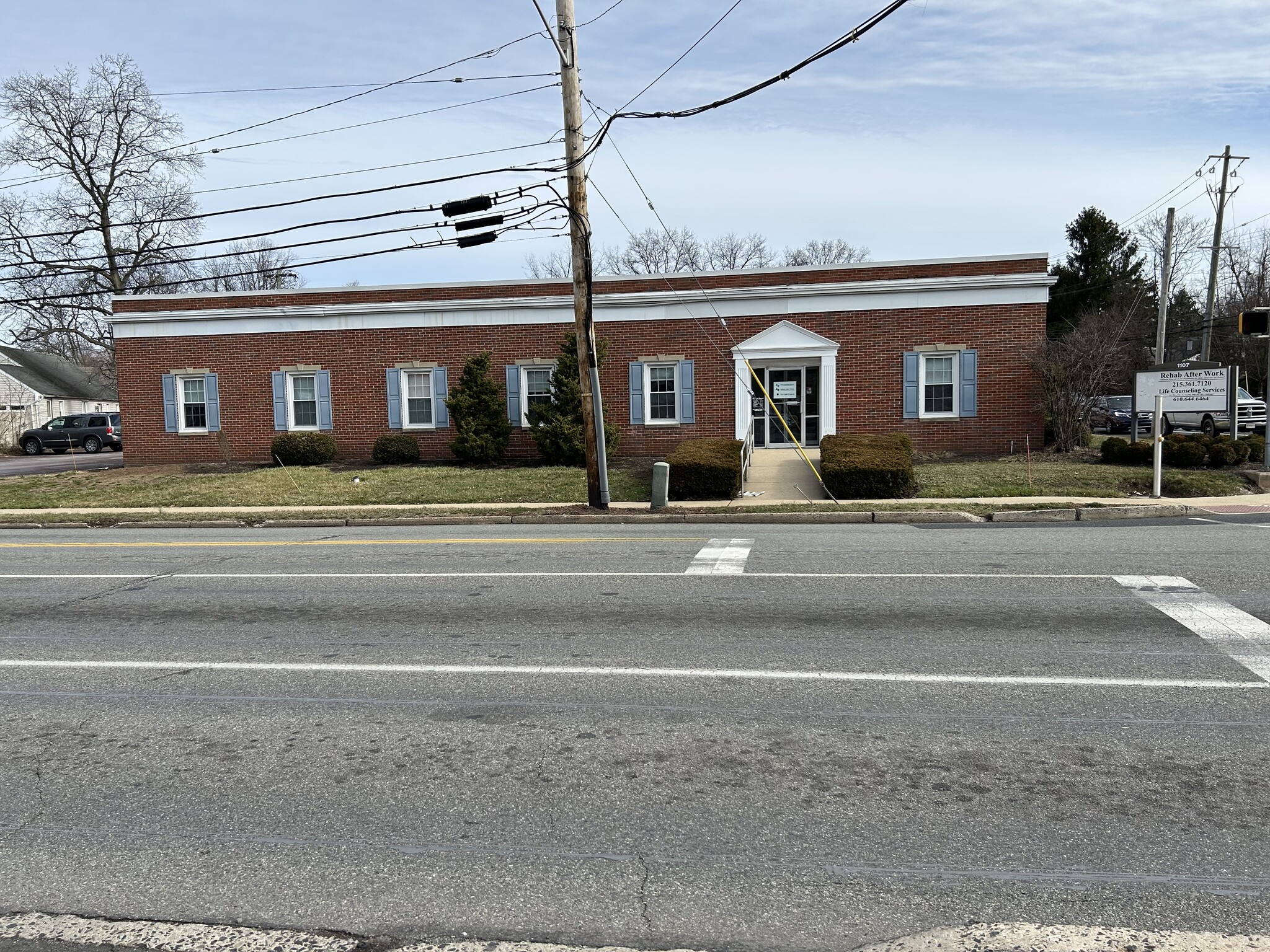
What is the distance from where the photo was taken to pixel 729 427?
23.4 m

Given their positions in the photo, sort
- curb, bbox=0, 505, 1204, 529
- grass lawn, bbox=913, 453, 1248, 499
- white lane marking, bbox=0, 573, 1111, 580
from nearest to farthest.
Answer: white lane marking, bbox=0, 573, 1111, 580 < curb, bbox=0, 505, 1204, 529 < grass lawn, bbox=913, 453, 1248, 499

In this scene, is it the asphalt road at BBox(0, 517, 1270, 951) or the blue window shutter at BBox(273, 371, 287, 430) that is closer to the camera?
the asphalt road at BBox(0, 517, 1270, 951)

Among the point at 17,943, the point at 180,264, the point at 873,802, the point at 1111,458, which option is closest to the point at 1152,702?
the point at 873,802

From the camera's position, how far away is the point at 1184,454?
18141mm

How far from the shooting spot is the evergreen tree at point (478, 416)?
22609 millimetres

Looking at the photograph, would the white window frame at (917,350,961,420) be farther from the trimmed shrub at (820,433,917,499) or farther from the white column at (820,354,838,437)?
the trimmed shrub at (820,433,917,499)

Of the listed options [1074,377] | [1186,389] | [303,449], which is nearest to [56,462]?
[303,449]

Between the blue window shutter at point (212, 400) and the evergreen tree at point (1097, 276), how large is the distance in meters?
41.7

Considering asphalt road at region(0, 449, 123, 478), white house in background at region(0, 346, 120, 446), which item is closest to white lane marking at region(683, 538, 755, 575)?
asphalt road at region(0, 449, 123, 478)

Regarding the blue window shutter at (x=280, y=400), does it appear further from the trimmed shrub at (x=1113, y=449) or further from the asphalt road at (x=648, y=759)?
the trimmed shrub at (x=1113, y=449)

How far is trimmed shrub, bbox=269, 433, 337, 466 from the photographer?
2358cm

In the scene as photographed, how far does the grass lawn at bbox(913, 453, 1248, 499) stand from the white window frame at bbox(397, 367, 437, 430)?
497 inches

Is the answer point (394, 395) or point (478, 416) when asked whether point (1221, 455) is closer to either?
point (478, 416)

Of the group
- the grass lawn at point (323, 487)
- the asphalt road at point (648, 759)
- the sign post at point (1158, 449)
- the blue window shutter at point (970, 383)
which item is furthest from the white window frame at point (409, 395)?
the sign post at point (1158, 449)
